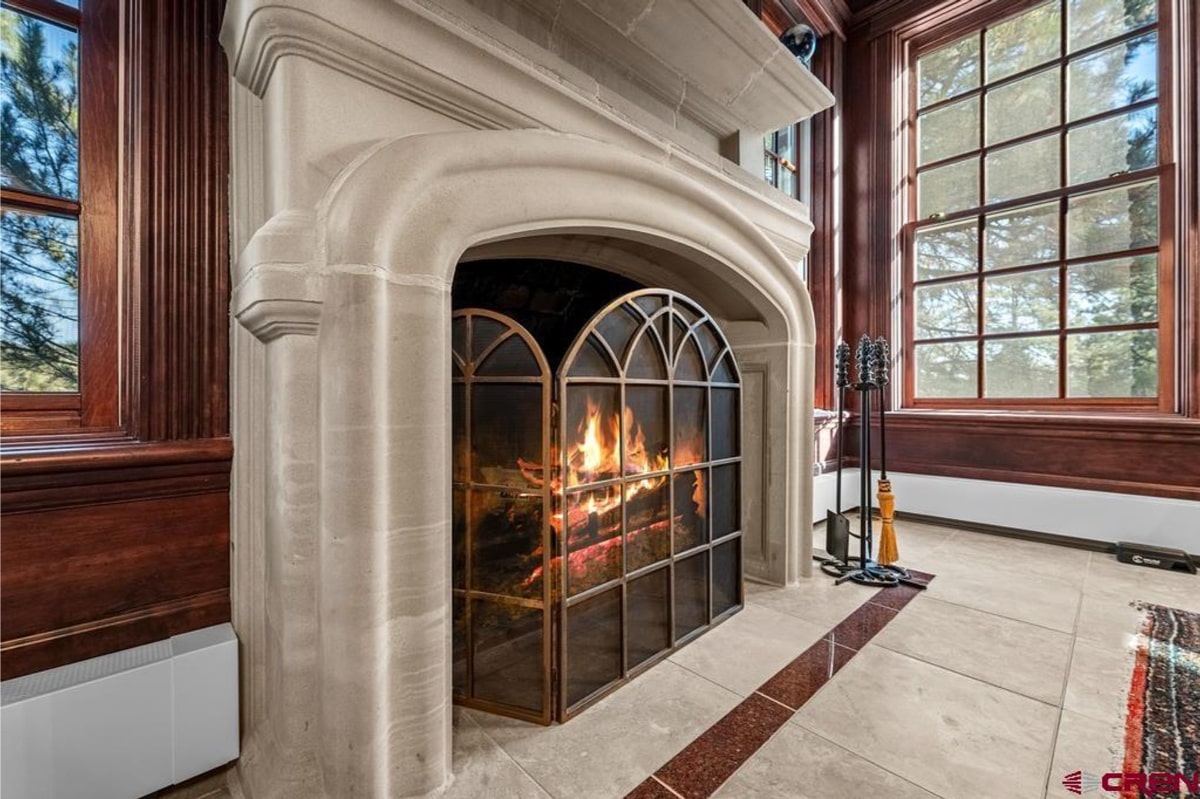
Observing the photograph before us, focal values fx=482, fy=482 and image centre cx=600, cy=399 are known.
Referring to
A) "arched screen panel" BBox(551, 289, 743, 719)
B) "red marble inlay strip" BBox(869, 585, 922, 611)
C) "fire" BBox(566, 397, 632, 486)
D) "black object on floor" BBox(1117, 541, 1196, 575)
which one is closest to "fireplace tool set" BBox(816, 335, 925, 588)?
"red marble inlay strip" BBox(869, 585, 922, 611)

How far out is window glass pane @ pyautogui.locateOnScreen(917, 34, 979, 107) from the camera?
4.23 m

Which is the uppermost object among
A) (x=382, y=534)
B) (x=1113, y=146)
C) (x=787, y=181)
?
(x=787, y=181)

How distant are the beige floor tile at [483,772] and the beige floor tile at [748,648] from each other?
2.71ft

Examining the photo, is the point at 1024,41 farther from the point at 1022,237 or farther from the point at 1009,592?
the point at 1009,592

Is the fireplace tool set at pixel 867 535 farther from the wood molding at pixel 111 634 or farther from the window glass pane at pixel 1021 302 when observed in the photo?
the wood molding at pixel 111 634

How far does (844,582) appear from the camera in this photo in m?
2.83

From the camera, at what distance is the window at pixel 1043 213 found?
348 centimetres

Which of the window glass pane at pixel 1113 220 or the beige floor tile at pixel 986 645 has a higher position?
the window glass pane at pixel 1113 220

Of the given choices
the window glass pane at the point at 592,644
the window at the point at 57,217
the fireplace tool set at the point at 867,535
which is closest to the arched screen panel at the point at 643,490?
the window glass pane at the point at 592,644

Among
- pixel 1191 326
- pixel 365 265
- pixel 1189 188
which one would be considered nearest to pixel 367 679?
pixel 365 265

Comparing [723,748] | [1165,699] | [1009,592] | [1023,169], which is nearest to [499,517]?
[723,748]

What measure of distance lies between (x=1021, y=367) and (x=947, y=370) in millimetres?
502

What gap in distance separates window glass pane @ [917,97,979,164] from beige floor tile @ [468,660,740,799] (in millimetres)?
4974

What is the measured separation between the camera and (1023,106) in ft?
13.0
